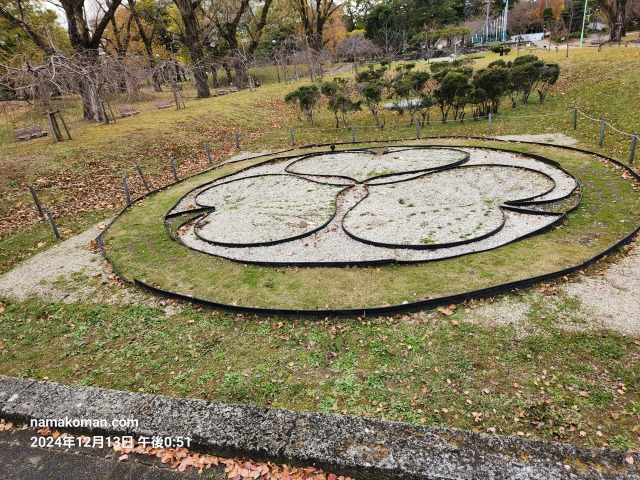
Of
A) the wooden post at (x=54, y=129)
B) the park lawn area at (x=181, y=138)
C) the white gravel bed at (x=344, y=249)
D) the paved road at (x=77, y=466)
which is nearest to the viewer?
the paved road at (x=77, y=466)

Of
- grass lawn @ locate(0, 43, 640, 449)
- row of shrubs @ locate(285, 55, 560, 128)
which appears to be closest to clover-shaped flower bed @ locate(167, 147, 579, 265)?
grass lawn @ locate(0, 43, 640, 449)

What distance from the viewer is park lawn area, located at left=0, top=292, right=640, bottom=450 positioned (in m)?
4.21

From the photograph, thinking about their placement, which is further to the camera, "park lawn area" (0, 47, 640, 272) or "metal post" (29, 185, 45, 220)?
"park lawn area" (0, 47, 640, 272)

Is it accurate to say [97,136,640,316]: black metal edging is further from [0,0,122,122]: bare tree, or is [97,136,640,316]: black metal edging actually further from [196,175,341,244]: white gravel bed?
[0,0,122,122]: bare tree

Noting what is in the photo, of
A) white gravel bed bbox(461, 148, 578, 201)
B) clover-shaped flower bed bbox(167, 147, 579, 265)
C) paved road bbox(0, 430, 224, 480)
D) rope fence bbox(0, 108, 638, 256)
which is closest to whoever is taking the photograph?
paved road bbox(0, 430, 224, 480)

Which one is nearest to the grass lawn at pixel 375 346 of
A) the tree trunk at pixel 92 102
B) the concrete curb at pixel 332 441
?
the concrete curb at pixel 332 441

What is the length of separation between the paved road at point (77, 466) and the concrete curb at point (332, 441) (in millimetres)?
201

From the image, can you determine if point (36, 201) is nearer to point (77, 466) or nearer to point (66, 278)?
point (66, 278)

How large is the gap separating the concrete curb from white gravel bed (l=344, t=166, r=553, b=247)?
4.96m

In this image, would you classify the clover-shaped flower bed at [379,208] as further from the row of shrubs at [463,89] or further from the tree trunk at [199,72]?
the tree trunk at [199,72]

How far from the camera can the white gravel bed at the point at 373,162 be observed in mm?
12203

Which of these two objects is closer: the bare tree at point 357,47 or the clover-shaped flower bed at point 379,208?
the clover-shaped flower bed at point 379,208

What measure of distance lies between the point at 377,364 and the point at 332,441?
2.02m

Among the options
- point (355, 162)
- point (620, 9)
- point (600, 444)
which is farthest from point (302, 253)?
point (620, 9)
